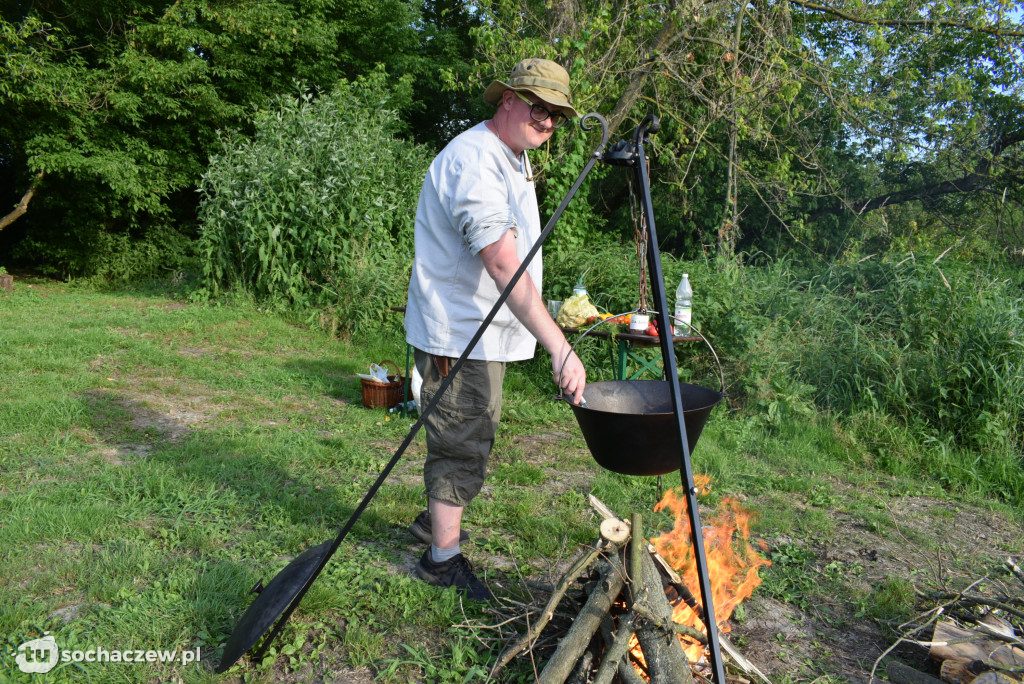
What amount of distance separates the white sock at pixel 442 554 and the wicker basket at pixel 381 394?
259 centimetres

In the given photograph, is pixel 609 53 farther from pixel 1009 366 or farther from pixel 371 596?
pixel 371 596

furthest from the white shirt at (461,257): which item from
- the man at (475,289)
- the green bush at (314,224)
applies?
the green bush at (314,224)

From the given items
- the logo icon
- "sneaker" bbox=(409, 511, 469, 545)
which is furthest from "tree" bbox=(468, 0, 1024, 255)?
the logo icon

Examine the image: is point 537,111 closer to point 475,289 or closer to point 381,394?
point 475,289

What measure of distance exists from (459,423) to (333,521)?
1.13 meters

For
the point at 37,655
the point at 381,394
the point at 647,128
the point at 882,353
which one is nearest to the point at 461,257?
the point at 647,128

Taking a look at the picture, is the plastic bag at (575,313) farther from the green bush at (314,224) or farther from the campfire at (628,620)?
the green bush at (314,224)

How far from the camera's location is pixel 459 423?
8.33 feet

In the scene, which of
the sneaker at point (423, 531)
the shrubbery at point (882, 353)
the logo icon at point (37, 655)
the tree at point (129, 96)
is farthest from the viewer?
the tree at point (129, 96)

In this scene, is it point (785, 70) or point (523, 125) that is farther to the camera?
point (785, 70)

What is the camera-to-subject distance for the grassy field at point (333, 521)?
2355 millimetres

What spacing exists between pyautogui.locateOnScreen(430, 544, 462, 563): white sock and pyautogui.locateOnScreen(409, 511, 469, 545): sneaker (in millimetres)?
295

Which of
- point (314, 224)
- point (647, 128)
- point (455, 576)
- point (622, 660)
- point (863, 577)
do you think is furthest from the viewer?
point (314, 224)

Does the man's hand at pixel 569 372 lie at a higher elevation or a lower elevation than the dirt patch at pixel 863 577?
higher
